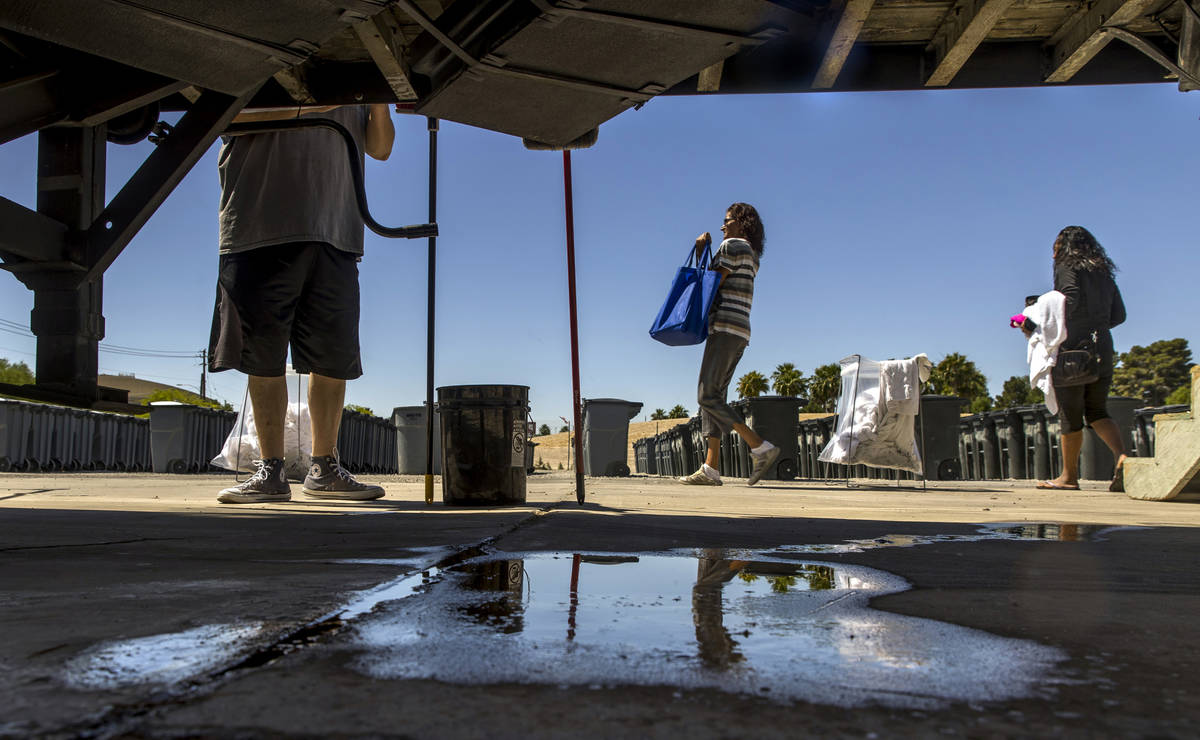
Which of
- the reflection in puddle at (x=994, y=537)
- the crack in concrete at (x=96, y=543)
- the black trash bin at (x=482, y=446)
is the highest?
the black trash bin at (x=482, y=446)

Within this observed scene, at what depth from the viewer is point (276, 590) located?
1344 millimetres

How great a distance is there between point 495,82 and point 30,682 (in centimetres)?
268

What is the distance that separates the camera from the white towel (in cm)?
668

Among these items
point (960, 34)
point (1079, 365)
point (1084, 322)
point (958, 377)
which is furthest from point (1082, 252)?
point (958, 377)

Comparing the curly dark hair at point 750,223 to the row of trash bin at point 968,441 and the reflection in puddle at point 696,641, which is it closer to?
the row of trash bin at point 968,441

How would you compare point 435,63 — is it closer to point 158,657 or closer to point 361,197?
point 361,197

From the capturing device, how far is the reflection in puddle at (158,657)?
2.66ft

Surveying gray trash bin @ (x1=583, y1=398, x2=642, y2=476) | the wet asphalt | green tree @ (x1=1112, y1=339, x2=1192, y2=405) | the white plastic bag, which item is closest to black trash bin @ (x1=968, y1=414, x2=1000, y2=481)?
gray trash bin @ (x1=583, y1=398, x2=642, y2=476)

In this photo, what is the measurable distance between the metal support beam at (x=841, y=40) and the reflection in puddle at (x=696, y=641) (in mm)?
2310

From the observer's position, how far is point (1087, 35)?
11.1 ft

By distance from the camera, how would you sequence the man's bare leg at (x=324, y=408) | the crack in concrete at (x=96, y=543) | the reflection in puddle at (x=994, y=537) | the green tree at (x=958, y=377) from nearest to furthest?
the crack in concrete at (x=96, y=543) < the reflection in puddle at (x=994, y=537) < the man's bare leg at (x=324, y=408) < the green tree at (x=958, y=377)

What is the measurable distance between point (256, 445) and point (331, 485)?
15.2 ft

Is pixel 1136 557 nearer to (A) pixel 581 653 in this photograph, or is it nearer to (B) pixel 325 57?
(A) pixel 581 653

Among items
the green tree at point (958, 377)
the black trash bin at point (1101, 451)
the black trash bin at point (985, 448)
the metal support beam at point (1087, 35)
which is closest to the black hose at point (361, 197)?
the metal support beam at point (1087, 35)
